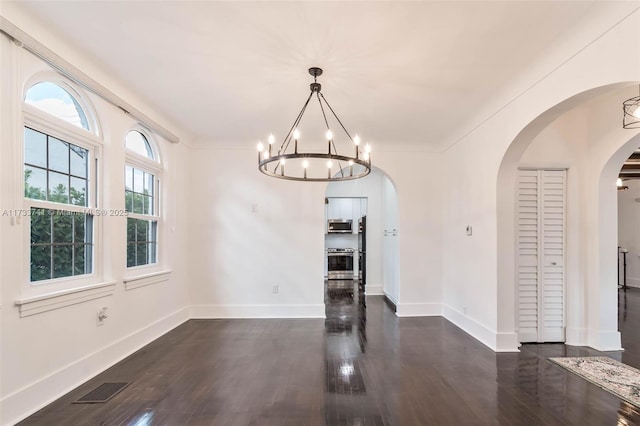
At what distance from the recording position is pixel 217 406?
8.53 feet

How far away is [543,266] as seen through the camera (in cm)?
409

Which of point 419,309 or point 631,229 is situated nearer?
point 419,309

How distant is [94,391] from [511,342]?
13.6 ft

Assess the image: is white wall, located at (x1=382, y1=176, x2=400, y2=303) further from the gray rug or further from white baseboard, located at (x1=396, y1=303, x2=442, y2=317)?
the gray rug

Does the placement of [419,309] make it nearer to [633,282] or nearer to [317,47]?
[317,47]

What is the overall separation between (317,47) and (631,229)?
34.1 feet

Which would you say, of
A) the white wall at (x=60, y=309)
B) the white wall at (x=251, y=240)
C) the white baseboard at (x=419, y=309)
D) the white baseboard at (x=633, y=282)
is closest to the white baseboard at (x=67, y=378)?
the white wall at (x=60, y=309)

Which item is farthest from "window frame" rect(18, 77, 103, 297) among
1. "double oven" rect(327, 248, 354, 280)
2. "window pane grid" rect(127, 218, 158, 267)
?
"double oven" rect(327, 248, 354, 280)

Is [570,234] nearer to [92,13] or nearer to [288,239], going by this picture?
[288,239]

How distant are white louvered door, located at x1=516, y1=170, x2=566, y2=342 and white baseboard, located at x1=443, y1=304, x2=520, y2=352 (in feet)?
1.30

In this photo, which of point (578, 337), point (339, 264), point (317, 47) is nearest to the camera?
point (317, 47)

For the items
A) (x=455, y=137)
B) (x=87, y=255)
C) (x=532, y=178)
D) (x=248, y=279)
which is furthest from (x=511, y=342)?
(x=87, y=255)

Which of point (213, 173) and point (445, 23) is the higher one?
point (445, 23)

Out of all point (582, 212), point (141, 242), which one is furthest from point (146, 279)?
point (582, 212)
